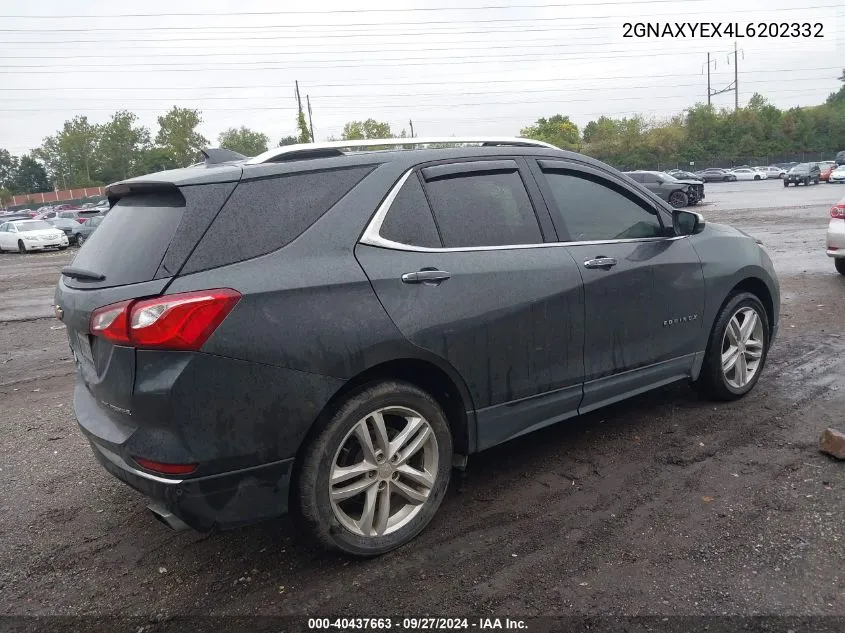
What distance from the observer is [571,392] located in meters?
3.83

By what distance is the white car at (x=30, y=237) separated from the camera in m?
28.2

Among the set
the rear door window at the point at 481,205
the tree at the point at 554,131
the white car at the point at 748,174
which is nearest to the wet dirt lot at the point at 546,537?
the rear door window at the point at 481,205

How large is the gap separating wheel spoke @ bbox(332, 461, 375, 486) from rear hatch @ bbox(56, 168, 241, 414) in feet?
2.90

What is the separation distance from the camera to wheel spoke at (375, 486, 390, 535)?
3.15 metres

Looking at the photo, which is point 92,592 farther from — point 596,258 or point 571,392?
point 596,258

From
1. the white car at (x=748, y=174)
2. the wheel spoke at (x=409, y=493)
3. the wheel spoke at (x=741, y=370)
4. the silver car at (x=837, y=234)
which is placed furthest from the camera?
the white car at (x=748, y=174)

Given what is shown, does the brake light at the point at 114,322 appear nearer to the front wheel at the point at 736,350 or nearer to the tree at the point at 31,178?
the front wheel at the point at 736,350

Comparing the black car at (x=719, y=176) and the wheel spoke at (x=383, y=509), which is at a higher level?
the black car at (x=719, y=176)

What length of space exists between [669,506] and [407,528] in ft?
4.39

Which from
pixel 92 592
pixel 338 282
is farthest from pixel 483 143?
pixel 92 592

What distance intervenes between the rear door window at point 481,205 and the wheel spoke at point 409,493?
3.79 ft

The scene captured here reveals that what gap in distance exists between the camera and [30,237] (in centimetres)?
2811

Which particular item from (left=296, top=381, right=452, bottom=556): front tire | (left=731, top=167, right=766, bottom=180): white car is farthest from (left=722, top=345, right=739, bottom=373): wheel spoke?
(left=731, top=167, right=766, bottom=180): white car

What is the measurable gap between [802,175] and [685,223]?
159 feet
